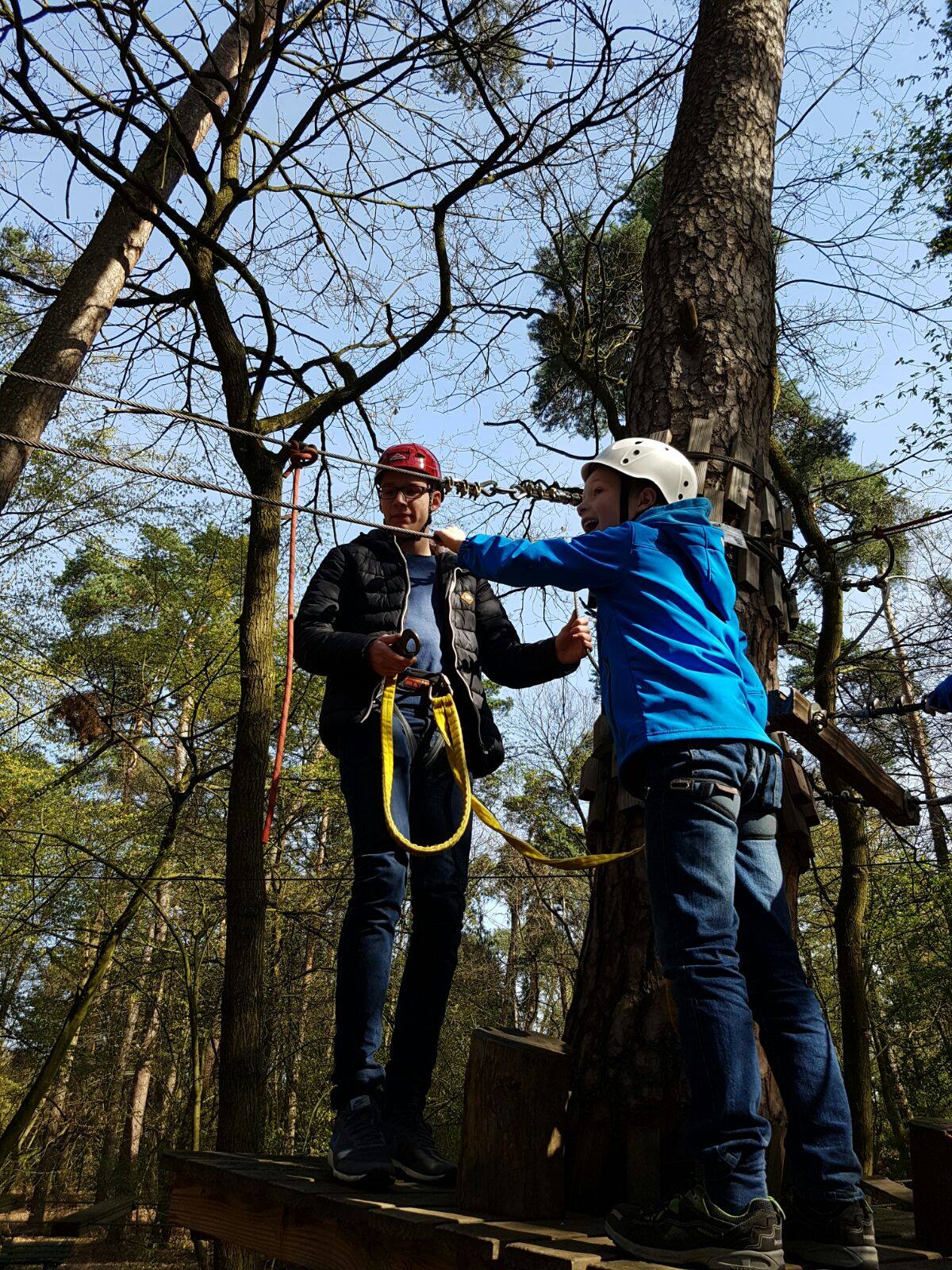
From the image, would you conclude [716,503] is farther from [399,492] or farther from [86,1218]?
[86,1218]

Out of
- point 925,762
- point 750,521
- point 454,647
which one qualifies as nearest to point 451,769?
point 454,647

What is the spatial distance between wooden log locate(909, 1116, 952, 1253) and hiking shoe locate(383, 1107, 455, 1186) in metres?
1.14

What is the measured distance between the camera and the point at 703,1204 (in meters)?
1.85

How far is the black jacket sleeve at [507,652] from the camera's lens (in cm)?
318

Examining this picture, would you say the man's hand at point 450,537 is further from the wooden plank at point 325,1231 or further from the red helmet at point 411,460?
the wooden plank at point 325,1231

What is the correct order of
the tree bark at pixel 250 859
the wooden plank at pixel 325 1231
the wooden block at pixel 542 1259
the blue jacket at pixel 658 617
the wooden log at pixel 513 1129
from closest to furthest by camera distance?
1. the wooden block at pixel 542 1259
2. the wooden plank at pixel 325 1231
3. the blue jacket at pixel 658 617
4. the wooden log at pixel 513 1129
5. the tree bark at pixel 250 859

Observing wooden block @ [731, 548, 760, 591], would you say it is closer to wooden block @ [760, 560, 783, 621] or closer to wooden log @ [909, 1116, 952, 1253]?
wooden block @ [760, 560, 783, 621]

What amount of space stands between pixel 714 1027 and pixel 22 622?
1588cm

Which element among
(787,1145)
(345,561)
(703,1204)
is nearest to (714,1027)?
(703,1204)

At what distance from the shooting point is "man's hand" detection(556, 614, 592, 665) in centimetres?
304

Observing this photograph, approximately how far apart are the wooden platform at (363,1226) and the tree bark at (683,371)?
0.28m

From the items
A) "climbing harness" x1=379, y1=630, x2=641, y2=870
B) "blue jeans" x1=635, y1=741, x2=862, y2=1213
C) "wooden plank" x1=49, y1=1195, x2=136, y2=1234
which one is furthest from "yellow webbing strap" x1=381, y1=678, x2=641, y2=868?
"wooden plank" x1=49, y1=1195, x2=136, y2=1234

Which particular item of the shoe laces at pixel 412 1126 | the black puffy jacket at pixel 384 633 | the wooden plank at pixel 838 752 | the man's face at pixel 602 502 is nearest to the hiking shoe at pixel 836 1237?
the shoe laces at pixel 412 1126

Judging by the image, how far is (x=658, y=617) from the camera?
88.7 inches
